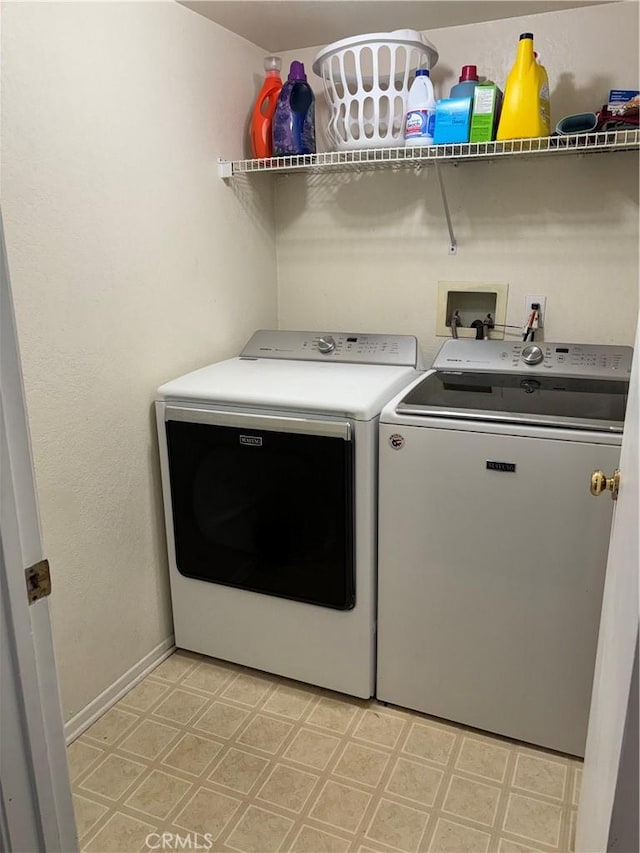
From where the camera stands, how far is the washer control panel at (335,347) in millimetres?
2141

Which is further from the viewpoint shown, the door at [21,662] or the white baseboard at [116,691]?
the white baseboard at [116,691]

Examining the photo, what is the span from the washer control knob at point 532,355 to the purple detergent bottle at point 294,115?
3.30 ft

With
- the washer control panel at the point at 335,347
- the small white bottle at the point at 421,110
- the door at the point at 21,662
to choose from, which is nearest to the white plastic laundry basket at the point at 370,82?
the small white bottle at the point at 421,110

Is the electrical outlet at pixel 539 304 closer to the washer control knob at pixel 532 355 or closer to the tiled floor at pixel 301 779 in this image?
A: the washer control knob at pixel 532 355

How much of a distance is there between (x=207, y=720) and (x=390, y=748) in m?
0.54

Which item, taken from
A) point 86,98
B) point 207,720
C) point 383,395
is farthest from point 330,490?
point 86,98

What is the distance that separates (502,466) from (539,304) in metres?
0.81

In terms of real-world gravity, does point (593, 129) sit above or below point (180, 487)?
above

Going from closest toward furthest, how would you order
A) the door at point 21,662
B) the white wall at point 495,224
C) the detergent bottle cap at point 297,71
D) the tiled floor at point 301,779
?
the door at point 21,662, the tiled floor at point 301,779, the white wall at point 495,224, the detergent bottle cap at point 297,71

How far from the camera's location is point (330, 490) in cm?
176

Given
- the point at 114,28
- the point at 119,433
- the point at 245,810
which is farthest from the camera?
the point at 119,433

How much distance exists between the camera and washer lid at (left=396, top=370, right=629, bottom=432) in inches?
61.7

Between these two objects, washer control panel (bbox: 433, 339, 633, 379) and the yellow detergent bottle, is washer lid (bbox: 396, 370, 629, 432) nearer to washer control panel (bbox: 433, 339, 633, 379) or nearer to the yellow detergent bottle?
washer control panel (bbox: 433, 339, 633, 379)

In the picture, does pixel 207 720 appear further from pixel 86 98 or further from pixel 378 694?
pixel 86 98
